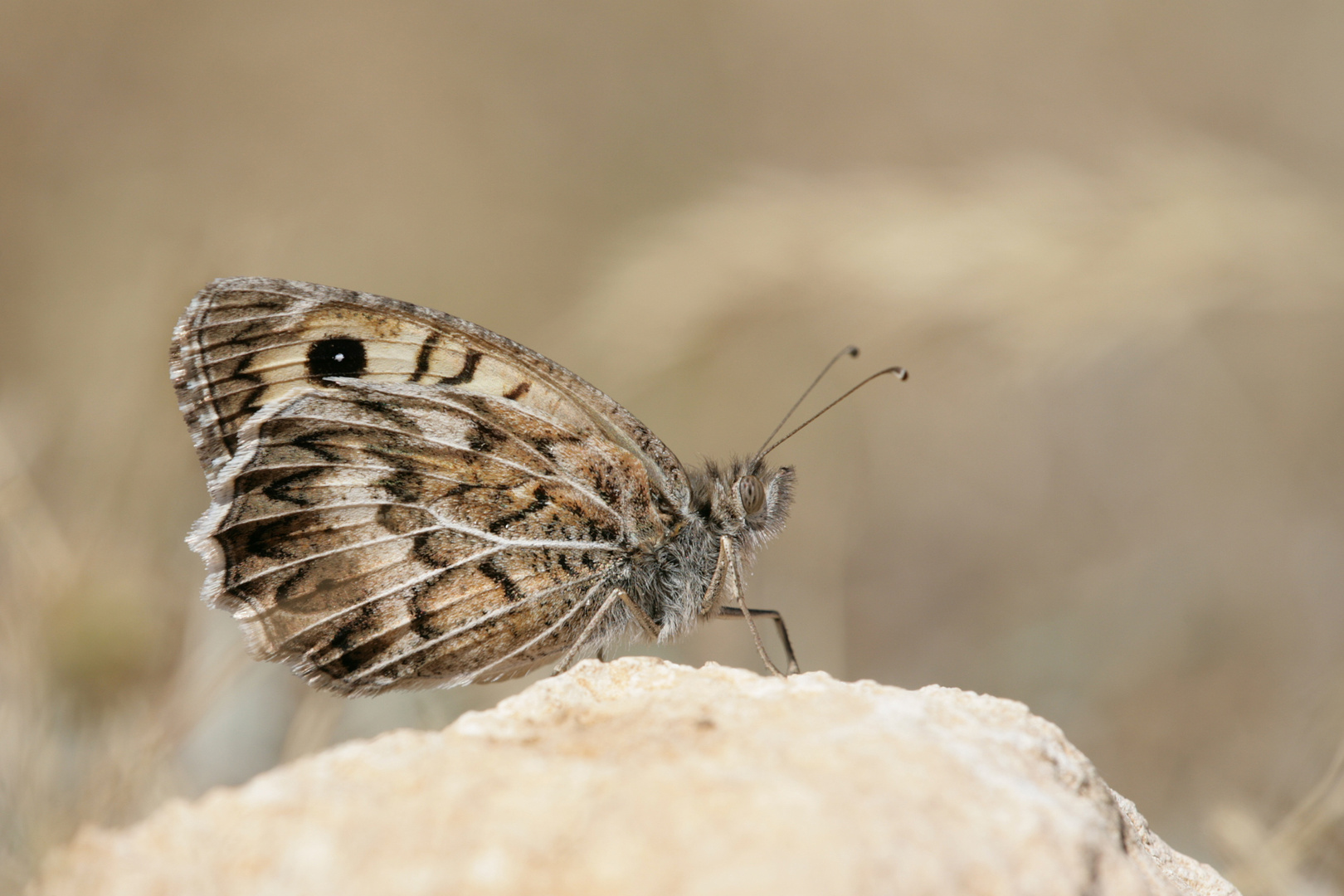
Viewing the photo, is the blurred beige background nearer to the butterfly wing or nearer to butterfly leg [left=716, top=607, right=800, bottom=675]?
the butterfly wing

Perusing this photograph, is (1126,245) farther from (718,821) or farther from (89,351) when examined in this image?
(89,351)

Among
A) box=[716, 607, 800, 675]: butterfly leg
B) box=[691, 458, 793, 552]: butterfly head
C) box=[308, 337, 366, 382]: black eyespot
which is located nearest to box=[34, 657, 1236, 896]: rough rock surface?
box=[716, 607, 800, 675]: butterfly leg

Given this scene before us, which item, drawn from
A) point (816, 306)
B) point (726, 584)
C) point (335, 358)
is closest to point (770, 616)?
point (726, 584)

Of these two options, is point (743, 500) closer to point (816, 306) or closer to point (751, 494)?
point (751, 494)

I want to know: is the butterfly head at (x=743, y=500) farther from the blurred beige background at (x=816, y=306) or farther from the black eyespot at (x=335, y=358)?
the black eyespot at (x=335, y=358)

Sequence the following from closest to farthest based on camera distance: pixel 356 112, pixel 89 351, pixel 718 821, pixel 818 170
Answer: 1. pixel 718 821
2. pixel 89 351
3. pixel 818 170
4. pixel 356 112

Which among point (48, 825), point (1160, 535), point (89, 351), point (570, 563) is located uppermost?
point (1160, 535)

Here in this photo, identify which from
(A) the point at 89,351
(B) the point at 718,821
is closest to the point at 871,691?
(B) the point at 718,821
